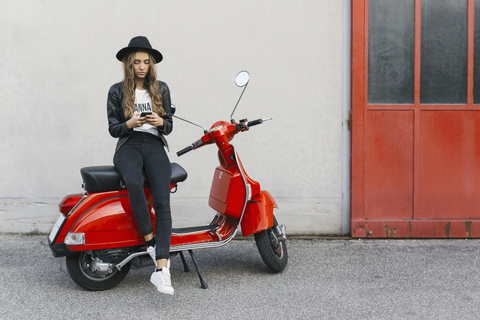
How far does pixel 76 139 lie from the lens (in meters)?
4.97

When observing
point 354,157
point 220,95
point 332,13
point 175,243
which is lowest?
point 175,243

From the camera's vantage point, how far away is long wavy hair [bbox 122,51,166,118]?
3.41 meters

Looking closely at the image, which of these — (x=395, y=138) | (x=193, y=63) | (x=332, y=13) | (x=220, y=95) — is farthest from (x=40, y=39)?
(x=395, y=138)

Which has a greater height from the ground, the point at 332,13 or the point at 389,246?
the point at 332,13

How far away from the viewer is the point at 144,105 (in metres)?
3.49

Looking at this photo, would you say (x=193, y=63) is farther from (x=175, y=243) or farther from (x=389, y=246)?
(x=389, y=246)

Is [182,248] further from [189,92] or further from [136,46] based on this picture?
[189,92]

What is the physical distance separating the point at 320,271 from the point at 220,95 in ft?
6.71

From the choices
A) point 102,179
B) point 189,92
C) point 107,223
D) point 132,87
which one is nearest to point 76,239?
point 107,223

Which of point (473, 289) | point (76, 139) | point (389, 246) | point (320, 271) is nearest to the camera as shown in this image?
point (473, 289)

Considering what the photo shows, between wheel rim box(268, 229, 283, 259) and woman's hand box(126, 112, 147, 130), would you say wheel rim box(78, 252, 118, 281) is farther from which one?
wheel rim box(268, 229, 283, 259)

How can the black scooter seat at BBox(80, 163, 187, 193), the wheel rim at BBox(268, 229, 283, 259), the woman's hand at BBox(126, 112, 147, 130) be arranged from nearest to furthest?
the woman's hand at BBox(126, 112, 147, 130), the black scooter seat at BBox(80, 163, 187, 193), the wheel rim at BBox(268, 229, 283, 259)

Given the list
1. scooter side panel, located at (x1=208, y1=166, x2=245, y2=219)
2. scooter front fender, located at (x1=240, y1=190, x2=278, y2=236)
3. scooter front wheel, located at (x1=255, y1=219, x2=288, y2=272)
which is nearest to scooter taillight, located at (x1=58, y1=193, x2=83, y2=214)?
scooter side panel, located at (x1=208, y1=166, x2=245, y2=219)

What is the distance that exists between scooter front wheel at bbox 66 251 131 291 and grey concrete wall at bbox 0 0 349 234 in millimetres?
1522
